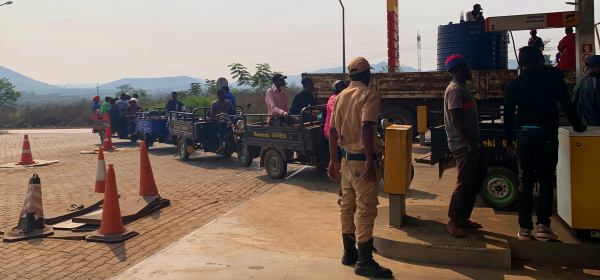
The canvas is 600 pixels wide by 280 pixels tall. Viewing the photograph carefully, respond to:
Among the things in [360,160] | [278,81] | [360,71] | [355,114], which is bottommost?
[360,160]

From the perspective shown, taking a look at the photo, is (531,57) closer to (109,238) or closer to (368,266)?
(368,266)

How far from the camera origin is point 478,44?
12.5 metres

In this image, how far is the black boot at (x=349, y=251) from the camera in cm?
470

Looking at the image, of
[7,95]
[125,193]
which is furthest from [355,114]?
[7,95]

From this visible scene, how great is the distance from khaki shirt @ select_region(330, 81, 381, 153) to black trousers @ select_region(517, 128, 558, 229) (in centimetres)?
147

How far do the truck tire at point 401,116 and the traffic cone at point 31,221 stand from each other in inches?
374

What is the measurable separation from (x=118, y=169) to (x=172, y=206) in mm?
4481

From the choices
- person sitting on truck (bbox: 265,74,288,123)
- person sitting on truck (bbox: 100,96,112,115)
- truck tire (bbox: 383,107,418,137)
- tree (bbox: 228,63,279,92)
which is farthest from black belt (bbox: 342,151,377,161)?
tree (bbox: 228,63,279,92)

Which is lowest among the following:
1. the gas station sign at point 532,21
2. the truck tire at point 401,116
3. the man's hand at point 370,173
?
the man's hand at point 370,173

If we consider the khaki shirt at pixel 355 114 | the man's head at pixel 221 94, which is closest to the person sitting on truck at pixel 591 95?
the khaki shirt at pixel 355 114

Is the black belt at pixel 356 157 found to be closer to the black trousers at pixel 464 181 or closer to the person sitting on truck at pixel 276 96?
the black trousers at pixel 464 181

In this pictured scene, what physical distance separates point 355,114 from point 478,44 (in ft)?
30.2

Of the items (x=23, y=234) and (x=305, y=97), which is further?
(x=305, y=97)

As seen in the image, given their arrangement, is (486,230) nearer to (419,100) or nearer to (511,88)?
(511,88)
